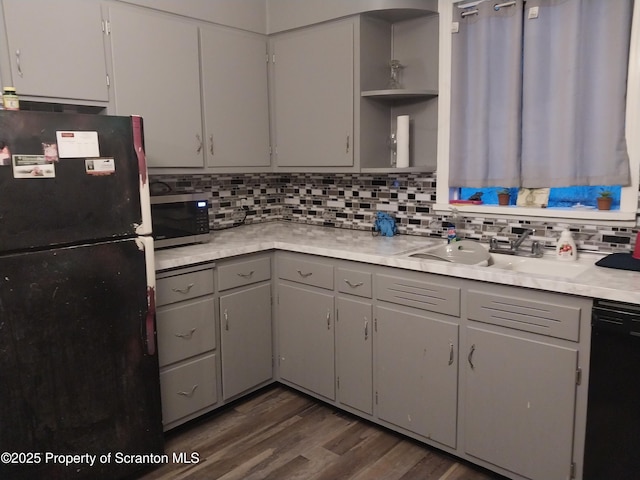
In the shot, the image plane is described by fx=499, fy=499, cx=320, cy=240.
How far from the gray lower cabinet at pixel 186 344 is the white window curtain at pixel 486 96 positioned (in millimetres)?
1524

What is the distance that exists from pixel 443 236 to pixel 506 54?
1018 mm

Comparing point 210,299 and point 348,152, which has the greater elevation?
point 348,152

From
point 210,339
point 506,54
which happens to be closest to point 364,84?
point 506,54

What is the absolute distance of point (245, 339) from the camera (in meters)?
2.85

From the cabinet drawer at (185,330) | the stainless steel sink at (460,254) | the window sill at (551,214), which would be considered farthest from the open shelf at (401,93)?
the cabinet drawer at (185,330)

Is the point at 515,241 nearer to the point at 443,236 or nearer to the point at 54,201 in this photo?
the point at 443,236

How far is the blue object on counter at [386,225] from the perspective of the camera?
119 inches

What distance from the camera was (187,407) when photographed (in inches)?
102

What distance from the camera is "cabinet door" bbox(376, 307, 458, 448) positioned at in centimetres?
226

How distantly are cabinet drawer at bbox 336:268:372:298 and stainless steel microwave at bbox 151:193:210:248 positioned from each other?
0.81 meters

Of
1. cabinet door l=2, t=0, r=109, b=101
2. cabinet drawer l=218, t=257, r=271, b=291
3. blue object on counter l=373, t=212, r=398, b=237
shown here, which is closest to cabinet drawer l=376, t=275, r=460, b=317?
blue object on counter l=373, t=212, r=398, b=237

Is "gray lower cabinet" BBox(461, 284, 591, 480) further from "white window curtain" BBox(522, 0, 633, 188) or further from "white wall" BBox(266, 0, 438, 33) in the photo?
"white wall" BBox(266, 0, 438, 33)

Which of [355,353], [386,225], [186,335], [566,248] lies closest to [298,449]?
[355,353]

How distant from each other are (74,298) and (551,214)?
7.18 ft
